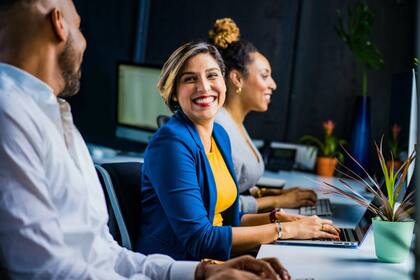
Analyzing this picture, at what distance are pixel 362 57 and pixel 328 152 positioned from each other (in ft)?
1.86

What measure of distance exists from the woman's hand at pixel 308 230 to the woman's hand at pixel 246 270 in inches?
21.2

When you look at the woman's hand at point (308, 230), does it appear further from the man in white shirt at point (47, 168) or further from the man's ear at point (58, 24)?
the man's ear at point (58, 24)

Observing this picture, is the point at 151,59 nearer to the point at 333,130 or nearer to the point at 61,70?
the point at 333,130

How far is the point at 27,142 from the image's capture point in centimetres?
117

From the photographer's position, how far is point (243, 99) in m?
2.93

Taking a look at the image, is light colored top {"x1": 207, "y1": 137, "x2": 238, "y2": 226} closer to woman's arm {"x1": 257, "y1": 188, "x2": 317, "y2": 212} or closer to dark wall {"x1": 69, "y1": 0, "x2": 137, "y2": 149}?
woman's arm {"x1": 257, "y1": 188, "x2": 317, "y2": 212}

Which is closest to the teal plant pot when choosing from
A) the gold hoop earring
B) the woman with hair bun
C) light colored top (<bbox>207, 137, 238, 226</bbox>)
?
light colored top (<bbox>207, 137, 238, 226</bbox>)

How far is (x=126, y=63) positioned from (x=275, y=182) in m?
1.29

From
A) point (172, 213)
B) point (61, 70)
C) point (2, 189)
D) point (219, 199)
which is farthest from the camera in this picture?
point (219, 199)

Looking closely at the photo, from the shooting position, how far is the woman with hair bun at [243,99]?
9.11ft

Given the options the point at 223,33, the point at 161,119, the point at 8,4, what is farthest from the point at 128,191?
the point at 161,119

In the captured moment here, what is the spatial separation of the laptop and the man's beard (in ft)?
2.94

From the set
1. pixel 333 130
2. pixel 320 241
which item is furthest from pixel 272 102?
pixel 320 241

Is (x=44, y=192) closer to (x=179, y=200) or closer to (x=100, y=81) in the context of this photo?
(x=179, y=200)
